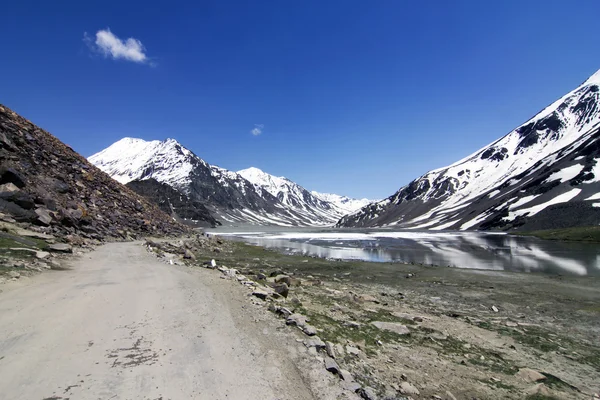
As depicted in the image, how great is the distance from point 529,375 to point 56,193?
47400mm

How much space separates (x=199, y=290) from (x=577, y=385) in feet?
57.2

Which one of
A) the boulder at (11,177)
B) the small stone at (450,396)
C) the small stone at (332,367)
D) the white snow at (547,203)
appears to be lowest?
the small stone at (450,396)

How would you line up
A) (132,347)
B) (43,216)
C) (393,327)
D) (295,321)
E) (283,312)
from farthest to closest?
A: (43,216), (393,327), (283,312), (295,321), (132,347)

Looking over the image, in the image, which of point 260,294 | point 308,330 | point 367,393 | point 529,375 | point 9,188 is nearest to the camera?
point 367,393

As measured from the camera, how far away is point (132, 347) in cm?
968

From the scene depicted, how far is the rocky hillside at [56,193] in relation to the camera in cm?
2936

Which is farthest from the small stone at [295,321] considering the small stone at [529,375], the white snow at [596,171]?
the white snow at [596,171]

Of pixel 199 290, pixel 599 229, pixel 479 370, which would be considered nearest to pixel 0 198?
pixel 199 290

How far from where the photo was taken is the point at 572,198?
557 ft

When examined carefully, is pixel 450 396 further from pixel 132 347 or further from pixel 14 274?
pixel 14 274

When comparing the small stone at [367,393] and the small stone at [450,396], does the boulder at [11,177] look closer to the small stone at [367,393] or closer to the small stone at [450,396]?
the small stone at [367,393]

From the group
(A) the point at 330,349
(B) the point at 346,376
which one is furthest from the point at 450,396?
(A) the point at 330,349

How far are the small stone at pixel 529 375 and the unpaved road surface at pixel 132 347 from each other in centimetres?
945

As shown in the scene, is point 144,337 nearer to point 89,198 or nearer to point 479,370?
point 479,370
